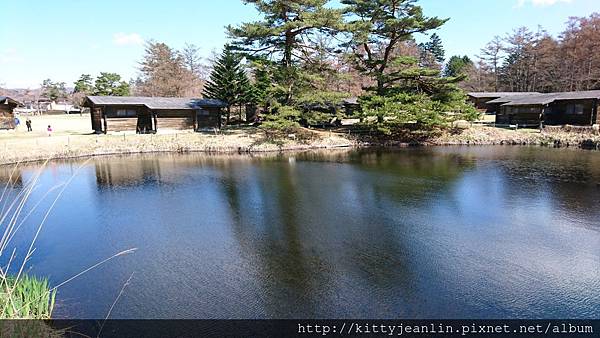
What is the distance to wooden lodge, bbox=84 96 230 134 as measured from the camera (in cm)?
2588

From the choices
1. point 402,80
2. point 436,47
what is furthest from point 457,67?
point 402,80

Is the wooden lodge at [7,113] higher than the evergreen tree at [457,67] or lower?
lower

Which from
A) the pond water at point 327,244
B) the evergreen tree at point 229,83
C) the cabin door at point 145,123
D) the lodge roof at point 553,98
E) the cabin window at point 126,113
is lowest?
the pond water at point 327,244

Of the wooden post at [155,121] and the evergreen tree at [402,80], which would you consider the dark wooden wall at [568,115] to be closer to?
the evergreen tree at [402,80]

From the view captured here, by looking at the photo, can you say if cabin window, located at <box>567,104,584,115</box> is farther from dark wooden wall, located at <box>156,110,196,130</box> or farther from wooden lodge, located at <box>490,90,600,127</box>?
dark wooden wall, located at <box>156,110,196,130</box>

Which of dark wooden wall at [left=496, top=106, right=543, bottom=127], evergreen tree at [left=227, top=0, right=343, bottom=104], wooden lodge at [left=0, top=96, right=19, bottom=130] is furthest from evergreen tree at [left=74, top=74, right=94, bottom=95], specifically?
dark wooden wall at [left=496, top=106, right=543, bottom=127]

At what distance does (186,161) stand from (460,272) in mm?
16094

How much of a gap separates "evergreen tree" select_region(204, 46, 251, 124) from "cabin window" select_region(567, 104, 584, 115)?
83.2 feet

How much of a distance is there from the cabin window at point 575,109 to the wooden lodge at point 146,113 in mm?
26444

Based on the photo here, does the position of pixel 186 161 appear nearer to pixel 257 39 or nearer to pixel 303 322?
pixel 257 39

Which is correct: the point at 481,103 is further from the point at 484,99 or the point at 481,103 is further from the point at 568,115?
the point at 568,115

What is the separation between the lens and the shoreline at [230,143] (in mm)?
20797

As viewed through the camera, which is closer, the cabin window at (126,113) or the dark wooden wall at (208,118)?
the cabin window at (126,113)

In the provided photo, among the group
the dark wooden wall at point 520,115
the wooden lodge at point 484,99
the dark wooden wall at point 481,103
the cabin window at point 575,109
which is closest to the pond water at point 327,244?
the cabin window at point 575,109
